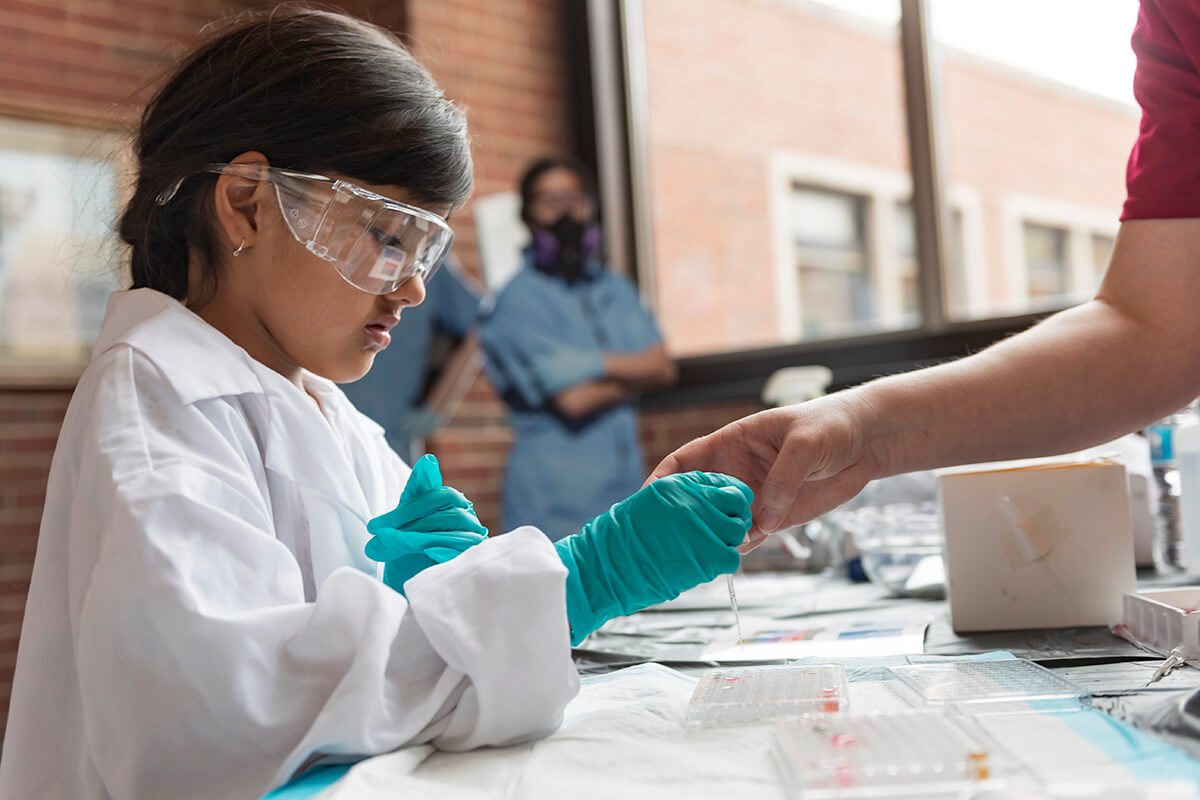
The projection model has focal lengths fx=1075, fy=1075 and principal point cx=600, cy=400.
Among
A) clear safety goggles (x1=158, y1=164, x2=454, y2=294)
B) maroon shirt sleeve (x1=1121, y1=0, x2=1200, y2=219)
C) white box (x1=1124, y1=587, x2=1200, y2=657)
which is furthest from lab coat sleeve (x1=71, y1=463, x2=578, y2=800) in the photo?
maroon shirt sleeve (x1=1121, y1=0, x2=1200, y2=219)

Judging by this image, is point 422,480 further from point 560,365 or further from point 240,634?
point 560,365

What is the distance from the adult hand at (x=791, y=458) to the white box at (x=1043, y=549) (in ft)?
0.49

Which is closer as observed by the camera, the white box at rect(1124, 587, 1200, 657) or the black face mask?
the white box at rect(1124, 587, 1200, 657)

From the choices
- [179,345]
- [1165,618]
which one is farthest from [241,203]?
[1165,618]

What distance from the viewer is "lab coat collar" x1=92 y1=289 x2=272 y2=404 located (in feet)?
2.83

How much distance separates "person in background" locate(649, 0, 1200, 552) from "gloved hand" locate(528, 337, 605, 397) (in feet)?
6.57

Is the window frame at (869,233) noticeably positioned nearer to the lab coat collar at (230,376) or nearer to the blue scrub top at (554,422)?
the blue scrub top at (554,422)

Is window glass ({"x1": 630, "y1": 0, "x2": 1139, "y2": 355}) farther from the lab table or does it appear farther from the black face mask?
the lab table

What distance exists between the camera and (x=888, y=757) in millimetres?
572

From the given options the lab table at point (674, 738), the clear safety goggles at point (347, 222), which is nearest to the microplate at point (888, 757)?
the lab table at point (674, 738)

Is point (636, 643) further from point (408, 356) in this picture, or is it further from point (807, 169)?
point (807, 169)

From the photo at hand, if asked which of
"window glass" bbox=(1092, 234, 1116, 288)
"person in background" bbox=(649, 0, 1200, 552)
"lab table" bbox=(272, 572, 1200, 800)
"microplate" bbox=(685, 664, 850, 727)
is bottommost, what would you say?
"lab table" bbox=(272, 572, 1200, 800)

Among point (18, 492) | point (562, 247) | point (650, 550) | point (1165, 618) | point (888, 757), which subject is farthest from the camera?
point (562, 247)

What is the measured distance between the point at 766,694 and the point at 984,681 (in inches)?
6.4
